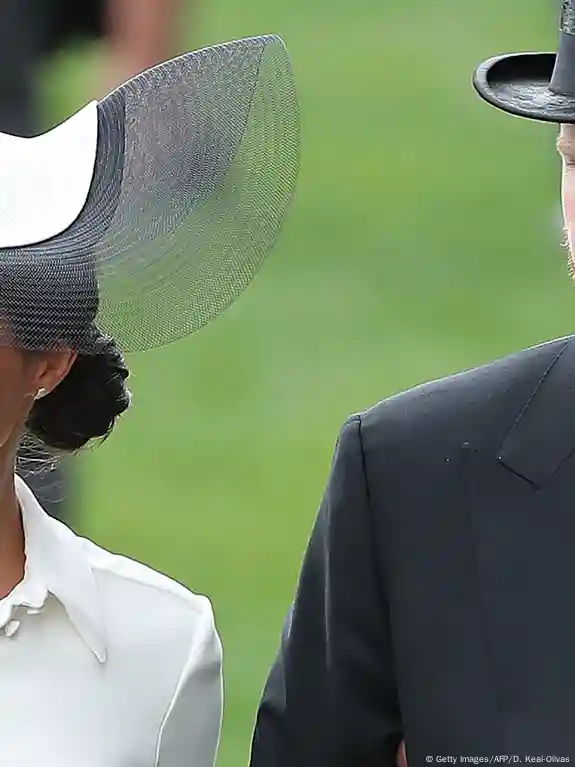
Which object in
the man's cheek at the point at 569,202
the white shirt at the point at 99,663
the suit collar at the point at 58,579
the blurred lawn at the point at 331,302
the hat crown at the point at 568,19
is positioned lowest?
the blurred lawn at the point at 331,302

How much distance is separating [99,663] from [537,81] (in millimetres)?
779

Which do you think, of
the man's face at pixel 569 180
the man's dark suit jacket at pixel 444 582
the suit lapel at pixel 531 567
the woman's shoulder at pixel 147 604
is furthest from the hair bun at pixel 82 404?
the man's face at pixel 569 180

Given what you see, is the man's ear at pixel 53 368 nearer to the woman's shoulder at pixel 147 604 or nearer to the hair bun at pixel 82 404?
the hair bun at pixel 82 404

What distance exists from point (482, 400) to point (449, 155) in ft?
27.5

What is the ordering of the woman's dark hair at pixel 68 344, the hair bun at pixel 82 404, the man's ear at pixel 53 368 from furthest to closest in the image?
the hair bun at pixel 82 404
the man's ear at pixel 53 368
the woman's dark hair at pixel 68 344

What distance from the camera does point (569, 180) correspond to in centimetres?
212

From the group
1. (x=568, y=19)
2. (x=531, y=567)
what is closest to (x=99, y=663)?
(x=531, y=567)

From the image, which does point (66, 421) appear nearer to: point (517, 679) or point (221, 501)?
point (517, 679)

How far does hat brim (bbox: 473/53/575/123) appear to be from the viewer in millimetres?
2104

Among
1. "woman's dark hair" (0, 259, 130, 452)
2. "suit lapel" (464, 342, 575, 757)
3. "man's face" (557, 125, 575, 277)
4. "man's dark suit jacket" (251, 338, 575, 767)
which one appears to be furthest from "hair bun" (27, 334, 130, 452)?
"man's face" (557, 125, 575, 277)

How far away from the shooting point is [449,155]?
416 inches

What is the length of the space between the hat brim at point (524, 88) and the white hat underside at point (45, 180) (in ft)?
1.35

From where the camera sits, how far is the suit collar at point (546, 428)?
2230 millimetres

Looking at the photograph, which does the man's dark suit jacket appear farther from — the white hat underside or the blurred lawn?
the blurred lawn
